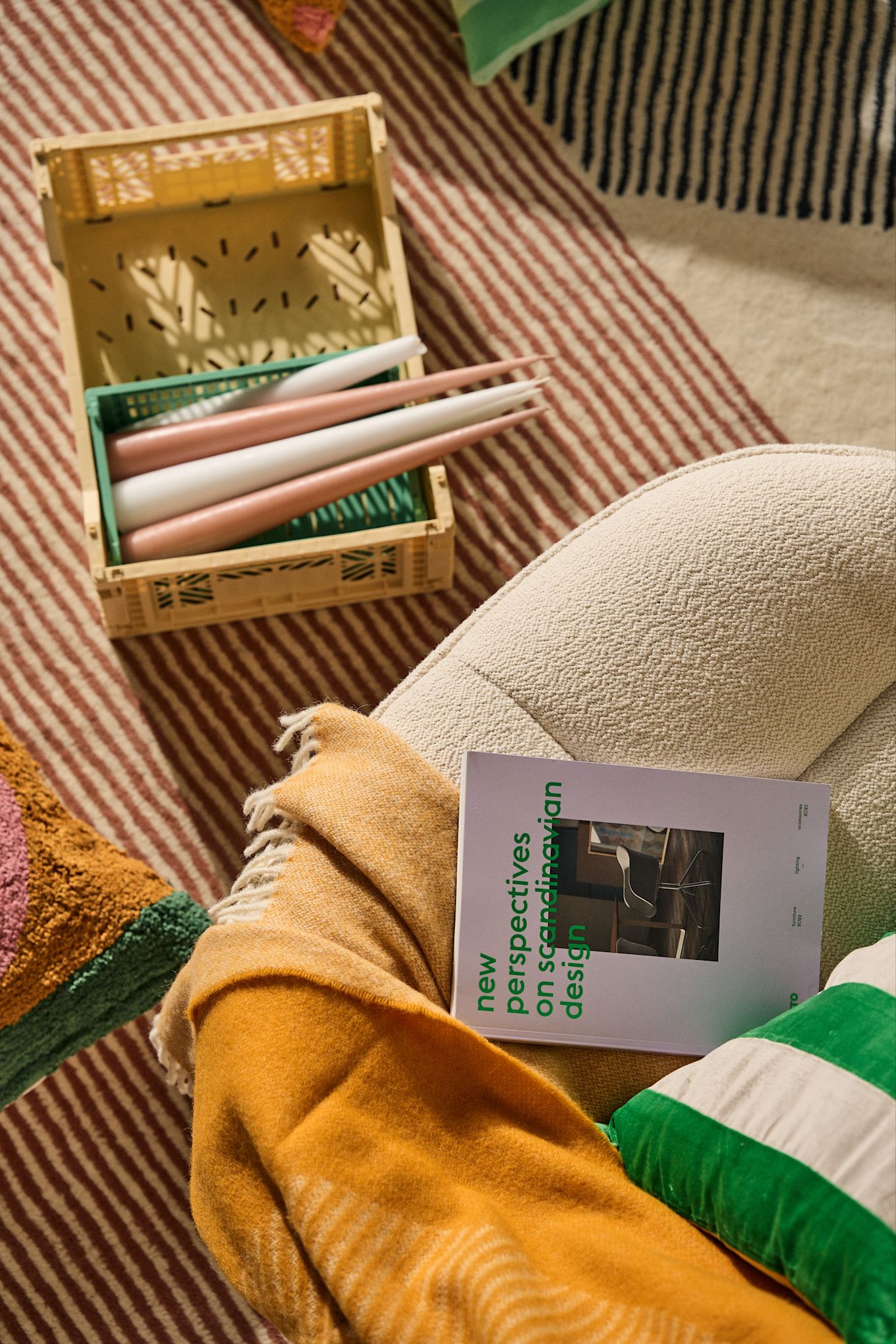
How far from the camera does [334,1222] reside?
738 mm

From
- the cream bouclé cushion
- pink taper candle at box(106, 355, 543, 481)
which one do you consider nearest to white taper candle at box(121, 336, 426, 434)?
pink taper candle at box(106, 355, 543, 481)

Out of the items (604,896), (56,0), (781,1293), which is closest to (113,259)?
(56,0)

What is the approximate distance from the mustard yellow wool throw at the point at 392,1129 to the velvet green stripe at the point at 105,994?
0.10m

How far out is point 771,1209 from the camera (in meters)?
0.72

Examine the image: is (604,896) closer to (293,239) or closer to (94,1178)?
(94,1178)

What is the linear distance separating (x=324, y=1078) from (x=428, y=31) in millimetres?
1228

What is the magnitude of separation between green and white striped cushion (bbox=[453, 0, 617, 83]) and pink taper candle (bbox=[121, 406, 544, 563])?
55 cm

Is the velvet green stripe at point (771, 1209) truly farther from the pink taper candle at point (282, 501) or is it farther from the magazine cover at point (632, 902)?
the pink taper candle at point (282, 501)

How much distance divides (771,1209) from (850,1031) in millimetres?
126

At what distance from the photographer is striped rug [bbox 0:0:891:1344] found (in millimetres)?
1191

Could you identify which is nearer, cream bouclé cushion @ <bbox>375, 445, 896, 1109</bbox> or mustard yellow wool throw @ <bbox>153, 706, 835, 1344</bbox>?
mustard yellow wool throw @ <bbox>153, 706, 835, 1344</bbox>

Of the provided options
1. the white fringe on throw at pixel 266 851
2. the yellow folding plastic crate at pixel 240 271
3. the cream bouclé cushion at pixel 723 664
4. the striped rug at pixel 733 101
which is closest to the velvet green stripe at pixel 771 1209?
the cream bouclé cushion at pixel 723 664

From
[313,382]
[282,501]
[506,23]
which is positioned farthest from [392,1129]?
[506,23]

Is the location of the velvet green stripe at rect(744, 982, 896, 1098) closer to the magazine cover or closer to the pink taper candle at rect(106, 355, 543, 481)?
the magazine cover
